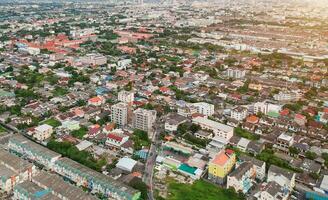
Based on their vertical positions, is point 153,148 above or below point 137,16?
below

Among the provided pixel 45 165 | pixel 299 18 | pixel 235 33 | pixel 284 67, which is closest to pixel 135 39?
pixel 235 33

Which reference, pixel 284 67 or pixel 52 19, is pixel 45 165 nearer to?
pixel 284 67

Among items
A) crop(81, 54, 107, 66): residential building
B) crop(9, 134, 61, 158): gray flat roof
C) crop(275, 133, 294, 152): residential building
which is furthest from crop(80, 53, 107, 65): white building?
crop(275, 133, 294, 152): residential building

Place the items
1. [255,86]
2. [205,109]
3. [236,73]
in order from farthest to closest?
[236,73], [255,86], [205,109]

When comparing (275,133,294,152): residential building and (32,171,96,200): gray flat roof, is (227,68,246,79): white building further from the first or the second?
(32,171,96,200): gray flat roof

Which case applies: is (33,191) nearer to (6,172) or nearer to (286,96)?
(6,172)

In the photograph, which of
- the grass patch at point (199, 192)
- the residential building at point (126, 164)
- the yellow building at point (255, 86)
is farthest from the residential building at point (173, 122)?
the yellow building at point (255, 86)

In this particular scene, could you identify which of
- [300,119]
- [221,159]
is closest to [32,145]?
[221,159]

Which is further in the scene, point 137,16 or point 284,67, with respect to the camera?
point 137,16
